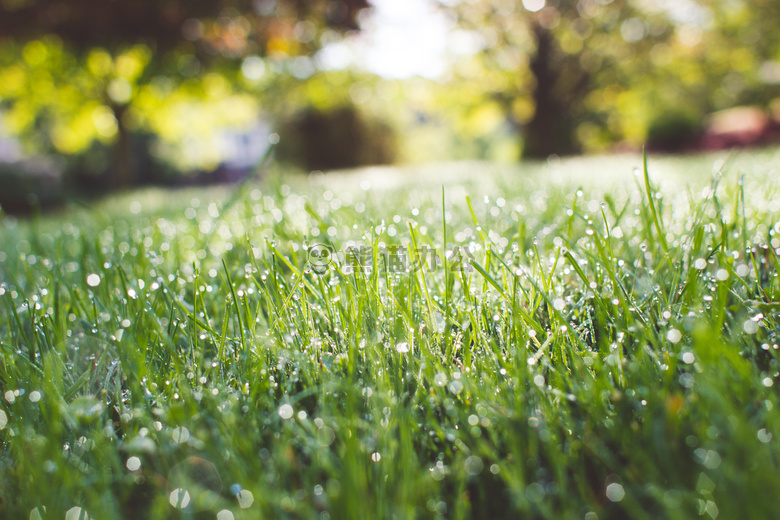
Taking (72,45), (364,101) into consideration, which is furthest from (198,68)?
(364,101)

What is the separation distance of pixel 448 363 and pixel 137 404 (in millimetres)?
563

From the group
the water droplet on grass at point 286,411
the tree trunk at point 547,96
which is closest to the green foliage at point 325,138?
the tree trunk at point 547,96

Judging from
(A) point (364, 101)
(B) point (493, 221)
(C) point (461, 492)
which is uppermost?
(A) point (364, 101)

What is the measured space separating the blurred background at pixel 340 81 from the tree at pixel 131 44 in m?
0.03

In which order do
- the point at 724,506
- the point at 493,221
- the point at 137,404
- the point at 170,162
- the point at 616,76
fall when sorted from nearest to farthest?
the point at 724,506
the point at 137,404
the point at 493,221
the point at 616,76
the point at 170,162

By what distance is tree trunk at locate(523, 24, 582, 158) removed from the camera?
52.6 ft

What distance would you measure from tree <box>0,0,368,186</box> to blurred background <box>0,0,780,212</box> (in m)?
0.03

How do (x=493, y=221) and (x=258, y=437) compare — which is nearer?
(x=258, y=437)

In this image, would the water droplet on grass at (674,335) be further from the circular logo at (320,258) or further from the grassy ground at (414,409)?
the circular logo at (320,258)

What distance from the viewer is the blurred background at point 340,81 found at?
363 inches

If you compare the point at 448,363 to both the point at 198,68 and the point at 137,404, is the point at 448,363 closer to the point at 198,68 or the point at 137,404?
the point at 137,404

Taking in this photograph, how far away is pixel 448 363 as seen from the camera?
0.82 meters

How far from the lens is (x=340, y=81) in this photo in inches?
552

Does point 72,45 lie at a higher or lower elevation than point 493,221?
higher
